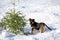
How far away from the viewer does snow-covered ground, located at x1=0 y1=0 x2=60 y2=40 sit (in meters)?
6.36

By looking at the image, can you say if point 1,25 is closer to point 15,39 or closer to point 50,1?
point 15,39

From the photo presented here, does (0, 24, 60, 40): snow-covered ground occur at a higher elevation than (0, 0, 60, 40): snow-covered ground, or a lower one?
lower

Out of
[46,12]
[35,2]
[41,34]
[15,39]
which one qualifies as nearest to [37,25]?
[41,34]

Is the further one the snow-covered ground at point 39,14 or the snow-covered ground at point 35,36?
the snow-covered ground at point 39,14

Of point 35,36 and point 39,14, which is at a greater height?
point 39,14

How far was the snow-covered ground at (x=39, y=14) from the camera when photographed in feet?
20.9

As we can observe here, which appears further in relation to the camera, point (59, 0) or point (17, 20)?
point (59, 0)

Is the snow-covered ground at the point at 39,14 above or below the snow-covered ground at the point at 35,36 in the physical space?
above

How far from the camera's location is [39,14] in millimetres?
9062

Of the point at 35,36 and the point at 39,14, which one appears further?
the point at 39,14

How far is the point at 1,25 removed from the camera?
6.79 meters

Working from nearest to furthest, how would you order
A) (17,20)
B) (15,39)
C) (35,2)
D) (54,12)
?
1. (15,39)
2. (17,20)
3. (54,12)
4. (35,2)

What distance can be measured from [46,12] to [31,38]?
328 cm

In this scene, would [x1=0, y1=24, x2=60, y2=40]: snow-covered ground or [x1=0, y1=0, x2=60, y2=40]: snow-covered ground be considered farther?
[x1=0, y1=0, x2=60, y2=40]: snow-covered ground
